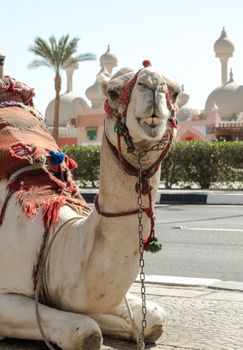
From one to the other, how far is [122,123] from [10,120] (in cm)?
225

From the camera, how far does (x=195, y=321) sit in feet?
18.5

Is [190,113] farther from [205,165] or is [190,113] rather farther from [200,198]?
[200,198]

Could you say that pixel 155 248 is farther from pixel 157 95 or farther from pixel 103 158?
pixel 157 95

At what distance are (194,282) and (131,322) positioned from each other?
101 inches

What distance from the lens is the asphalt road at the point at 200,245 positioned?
28.3ft

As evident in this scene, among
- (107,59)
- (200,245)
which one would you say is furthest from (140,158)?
(107,59)

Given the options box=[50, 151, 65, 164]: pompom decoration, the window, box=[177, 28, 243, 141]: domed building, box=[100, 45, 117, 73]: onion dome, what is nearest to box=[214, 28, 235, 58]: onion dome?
box=[177, 28, 243, 141]: domed building

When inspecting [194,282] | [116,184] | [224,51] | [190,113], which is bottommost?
[194,282]

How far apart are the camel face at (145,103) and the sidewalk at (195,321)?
60.2 inches

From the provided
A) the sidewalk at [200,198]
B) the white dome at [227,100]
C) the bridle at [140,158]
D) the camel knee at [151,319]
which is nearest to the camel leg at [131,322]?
Result: the camel knee at [151,319]

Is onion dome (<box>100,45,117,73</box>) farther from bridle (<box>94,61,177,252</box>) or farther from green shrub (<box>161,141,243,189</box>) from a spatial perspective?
bridle (<box>94,61,177,252</box>)

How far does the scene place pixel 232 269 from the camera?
8.69 m

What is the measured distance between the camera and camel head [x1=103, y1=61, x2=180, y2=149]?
3.93 metres

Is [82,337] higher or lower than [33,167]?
lower
